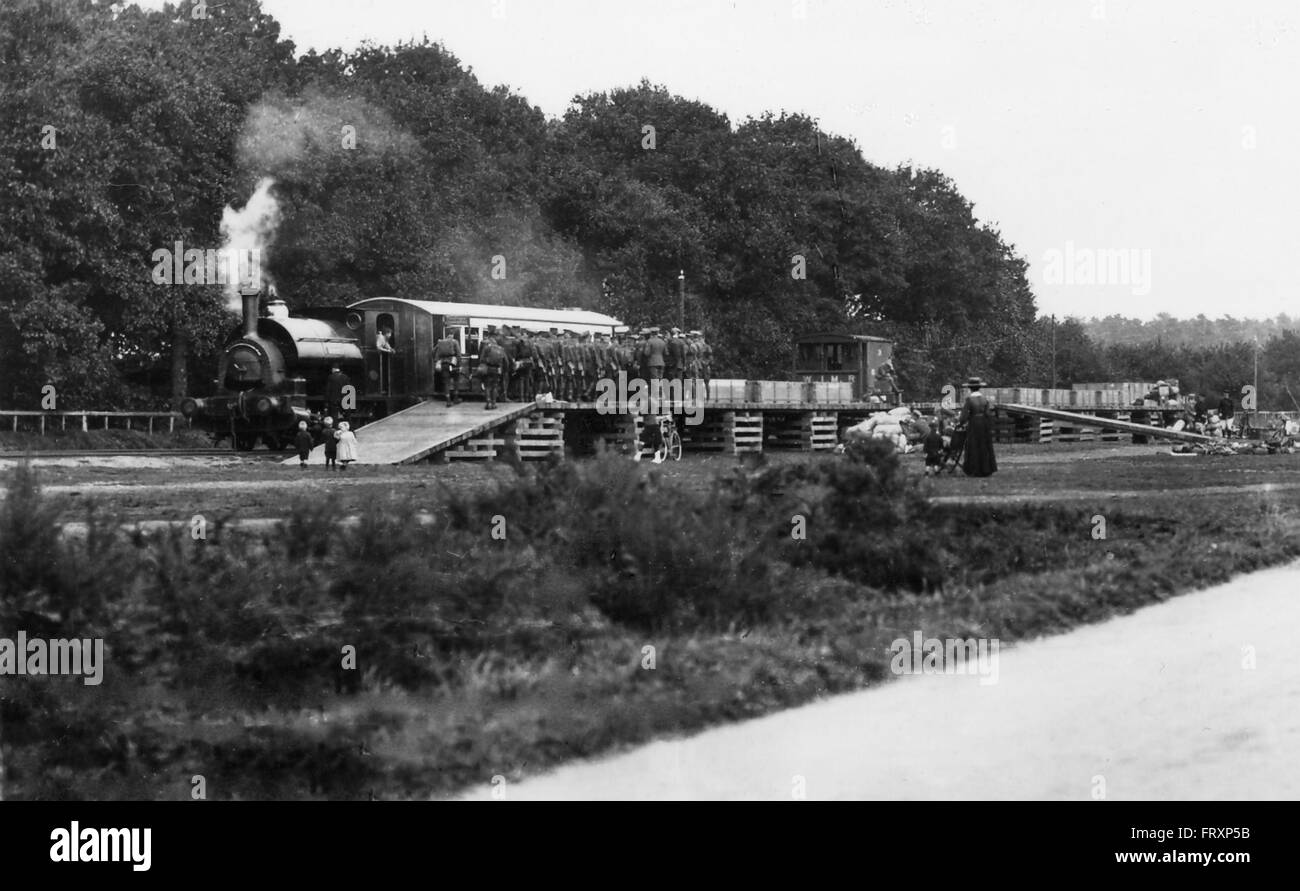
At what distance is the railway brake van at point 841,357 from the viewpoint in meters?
58.4

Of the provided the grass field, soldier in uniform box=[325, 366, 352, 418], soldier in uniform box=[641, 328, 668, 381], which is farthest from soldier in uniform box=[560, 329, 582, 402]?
the grass field

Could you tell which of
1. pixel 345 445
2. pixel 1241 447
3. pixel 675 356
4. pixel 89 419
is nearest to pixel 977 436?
pixel 345 445

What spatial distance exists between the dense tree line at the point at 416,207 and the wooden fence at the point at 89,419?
44cm

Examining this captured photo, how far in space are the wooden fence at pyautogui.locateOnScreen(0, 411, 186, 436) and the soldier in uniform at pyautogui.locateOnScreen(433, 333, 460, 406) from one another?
6329mm

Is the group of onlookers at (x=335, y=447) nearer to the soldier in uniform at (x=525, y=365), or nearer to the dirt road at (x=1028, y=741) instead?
the soldier in uniform at (x=525, y=365)

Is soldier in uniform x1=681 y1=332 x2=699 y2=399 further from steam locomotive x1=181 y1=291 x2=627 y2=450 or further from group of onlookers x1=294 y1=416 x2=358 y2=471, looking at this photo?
group of onlookers x1=294 y1=416 x2=358 y2=471

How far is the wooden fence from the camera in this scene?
1362 inches

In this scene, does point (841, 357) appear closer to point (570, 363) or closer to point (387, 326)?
point (570, 363)

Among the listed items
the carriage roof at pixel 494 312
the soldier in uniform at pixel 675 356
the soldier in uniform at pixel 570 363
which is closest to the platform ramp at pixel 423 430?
the soldier in uniform at pixel 570 363

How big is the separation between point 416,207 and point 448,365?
506 inches

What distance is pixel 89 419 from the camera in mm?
37156

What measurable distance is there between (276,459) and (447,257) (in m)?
17.7
